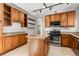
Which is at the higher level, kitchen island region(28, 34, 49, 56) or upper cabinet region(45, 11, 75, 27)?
upper cabinet region(45, 11, 75, 27)

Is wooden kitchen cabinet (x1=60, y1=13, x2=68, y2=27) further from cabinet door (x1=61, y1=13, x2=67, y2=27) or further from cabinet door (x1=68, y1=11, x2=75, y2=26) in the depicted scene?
cabinet door (x1=68, y1=11, x2=75, y2=26)

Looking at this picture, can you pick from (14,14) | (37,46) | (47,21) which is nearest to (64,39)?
(47,21)

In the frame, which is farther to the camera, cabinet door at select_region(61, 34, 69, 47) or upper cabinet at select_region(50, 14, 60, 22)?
upper cabinet at select_region(50, 14, 60, 22)

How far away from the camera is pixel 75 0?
1574 mm

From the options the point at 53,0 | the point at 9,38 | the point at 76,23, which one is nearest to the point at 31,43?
the point at 9,38

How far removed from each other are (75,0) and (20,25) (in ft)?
18.9

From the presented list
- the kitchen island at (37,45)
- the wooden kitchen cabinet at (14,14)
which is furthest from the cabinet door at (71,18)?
the kitchen island at (37,45)

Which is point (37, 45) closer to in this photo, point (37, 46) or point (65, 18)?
point (37, 46)

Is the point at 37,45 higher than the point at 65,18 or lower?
lower

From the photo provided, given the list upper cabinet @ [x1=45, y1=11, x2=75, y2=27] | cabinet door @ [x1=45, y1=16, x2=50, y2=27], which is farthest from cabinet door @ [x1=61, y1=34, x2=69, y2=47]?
cabinet door @ [x1=45, y1=16, x2=50, y2=27]

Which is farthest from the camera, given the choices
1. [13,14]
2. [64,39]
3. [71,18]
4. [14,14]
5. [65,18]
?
[65,18]

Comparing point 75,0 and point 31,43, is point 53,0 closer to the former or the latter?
point 75,0

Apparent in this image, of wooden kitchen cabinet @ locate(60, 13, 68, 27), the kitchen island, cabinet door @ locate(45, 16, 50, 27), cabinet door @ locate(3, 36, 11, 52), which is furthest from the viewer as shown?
cabinet door @ locate(45, 16, 50, 27)

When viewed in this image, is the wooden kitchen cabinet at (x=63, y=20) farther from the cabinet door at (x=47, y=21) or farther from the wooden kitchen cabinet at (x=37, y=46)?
the wooden kitchen cabinet at (x=37, y=46)
